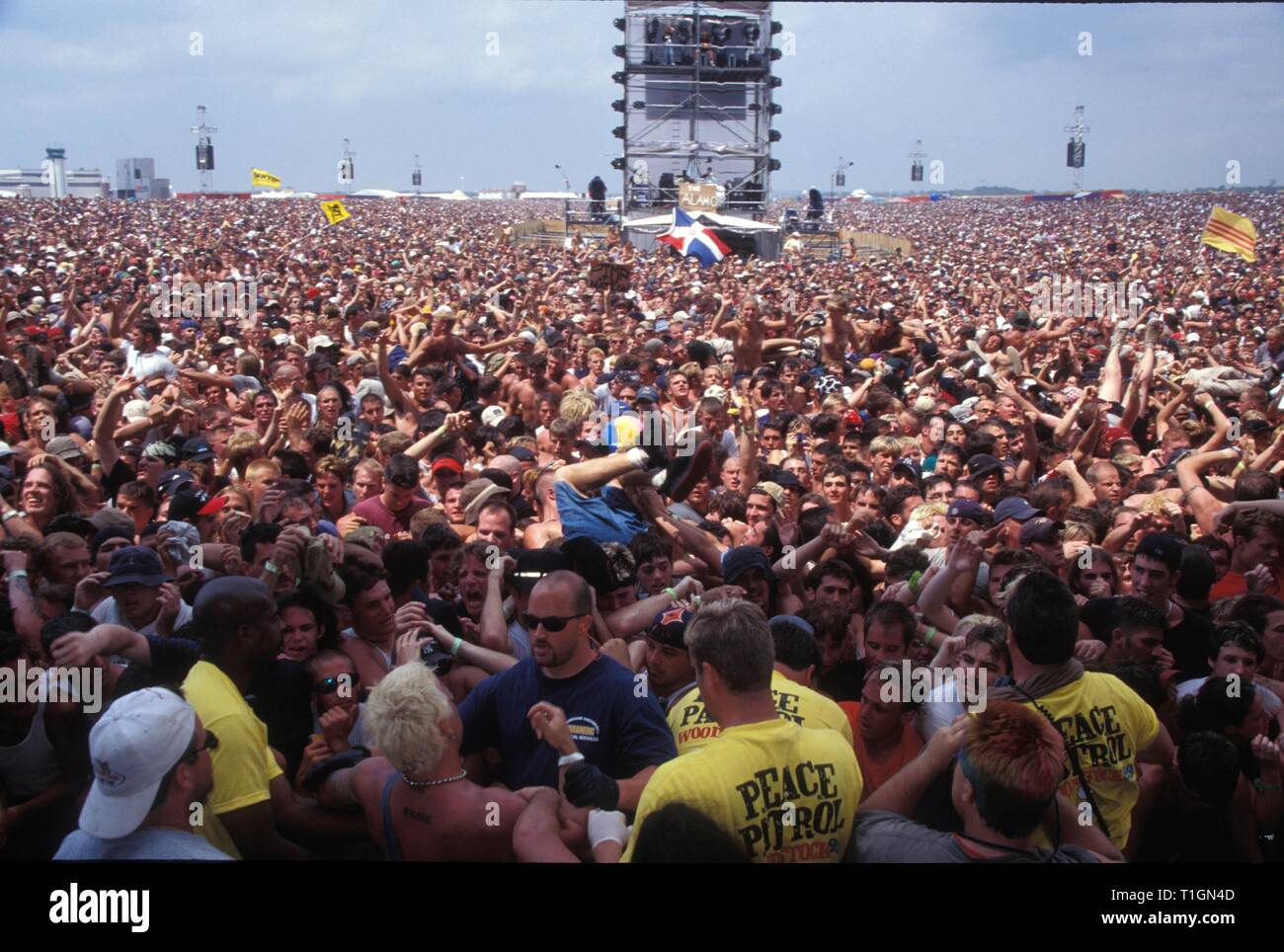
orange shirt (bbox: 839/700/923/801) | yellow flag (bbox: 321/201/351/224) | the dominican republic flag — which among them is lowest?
orange shirt (bbox: 839/700/923/801)

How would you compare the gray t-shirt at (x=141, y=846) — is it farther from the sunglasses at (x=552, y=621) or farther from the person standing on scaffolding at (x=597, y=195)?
the person standing on scaffolding at (x=597, y=195)

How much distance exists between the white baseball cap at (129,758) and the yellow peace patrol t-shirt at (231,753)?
0.30 m

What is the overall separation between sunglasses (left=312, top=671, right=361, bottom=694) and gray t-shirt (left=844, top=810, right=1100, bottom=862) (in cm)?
160

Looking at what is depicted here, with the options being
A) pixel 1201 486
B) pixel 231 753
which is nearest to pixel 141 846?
pixel 231 753

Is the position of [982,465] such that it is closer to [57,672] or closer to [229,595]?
[229,595]

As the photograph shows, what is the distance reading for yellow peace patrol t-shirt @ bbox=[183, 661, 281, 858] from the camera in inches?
116

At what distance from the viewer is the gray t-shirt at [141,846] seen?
2623 mm

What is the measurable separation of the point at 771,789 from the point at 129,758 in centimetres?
151

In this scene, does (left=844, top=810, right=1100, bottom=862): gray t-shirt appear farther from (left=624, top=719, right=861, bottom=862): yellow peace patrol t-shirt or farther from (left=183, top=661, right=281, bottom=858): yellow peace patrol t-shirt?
(left=183, top=661, right=281, bottom=858): yellow peace patrol t-shirt

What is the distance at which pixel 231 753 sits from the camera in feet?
9.74

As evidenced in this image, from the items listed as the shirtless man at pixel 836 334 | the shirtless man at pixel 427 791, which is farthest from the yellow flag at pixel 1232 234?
the shirtless man at pixel 427 791

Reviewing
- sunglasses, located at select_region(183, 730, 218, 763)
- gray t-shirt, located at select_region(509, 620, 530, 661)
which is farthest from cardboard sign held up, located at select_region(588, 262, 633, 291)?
sunglasses, located at select_region(183, 730, 218, 763)
